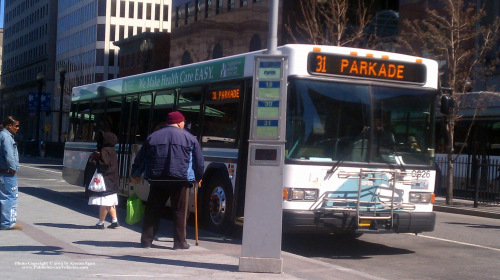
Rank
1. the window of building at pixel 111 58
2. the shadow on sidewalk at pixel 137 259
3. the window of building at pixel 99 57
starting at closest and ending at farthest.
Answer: the shadow on sidewalk at pixel 137 259 < the window of building at pixel 99 57 < the window of building at pixel 111 58

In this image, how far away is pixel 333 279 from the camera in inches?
280

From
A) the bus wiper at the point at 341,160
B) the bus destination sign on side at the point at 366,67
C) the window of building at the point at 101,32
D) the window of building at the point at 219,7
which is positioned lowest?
the bus wiper at the point at 341,160

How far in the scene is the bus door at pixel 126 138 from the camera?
14.3 m

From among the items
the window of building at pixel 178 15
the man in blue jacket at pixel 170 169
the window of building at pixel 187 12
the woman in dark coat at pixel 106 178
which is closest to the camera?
the man in blue jacket at pixel 170 169

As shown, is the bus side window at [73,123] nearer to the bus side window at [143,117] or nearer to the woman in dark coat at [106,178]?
the bus side window at [143,117]

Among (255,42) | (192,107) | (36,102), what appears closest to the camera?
(192,107)

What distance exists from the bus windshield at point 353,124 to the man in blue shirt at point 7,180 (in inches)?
163

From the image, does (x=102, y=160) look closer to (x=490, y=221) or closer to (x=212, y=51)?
(x=490, y=221)

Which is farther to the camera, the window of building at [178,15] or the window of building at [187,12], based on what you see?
the window of building at [178,15]

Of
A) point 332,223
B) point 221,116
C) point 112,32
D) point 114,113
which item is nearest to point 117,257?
point 332,223

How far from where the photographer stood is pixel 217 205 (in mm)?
10969

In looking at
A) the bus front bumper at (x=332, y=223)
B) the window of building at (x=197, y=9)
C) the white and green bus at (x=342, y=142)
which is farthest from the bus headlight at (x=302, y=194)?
the window of building at (x=197, y=9)

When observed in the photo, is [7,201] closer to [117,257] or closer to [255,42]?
[117,257]

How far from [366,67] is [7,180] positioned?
18.3ft
